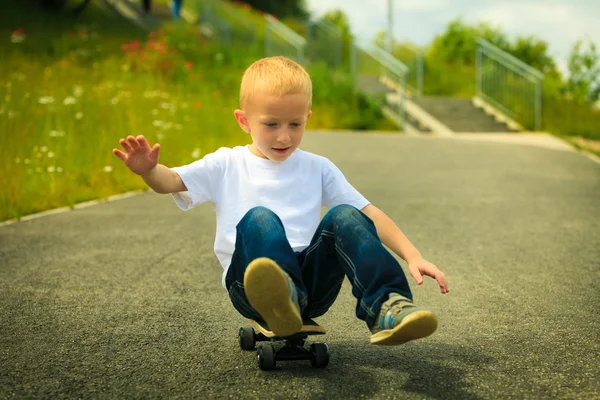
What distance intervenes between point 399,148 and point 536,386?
441 inches

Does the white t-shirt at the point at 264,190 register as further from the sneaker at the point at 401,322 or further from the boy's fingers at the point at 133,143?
the sneaker at the point at 401,322

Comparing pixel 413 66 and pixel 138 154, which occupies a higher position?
pixel 138 154

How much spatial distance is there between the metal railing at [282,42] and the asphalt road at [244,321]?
42.7 feet

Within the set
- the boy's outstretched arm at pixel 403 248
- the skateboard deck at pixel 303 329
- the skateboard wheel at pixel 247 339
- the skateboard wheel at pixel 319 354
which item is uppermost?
the boy's outstretched arm at pixel 403 248

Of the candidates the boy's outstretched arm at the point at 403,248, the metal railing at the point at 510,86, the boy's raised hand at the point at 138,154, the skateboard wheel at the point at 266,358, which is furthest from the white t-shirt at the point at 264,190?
the metal railing at the point at 510,86

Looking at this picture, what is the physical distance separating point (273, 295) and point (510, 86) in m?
18.9

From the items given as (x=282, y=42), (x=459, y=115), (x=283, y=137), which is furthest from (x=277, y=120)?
(x=282, y=42)

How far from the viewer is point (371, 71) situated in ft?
73.3

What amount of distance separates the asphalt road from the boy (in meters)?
0.35

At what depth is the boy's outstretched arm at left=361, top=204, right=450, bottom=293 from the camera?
3037 mm

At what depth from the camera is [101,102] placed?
13234 mm

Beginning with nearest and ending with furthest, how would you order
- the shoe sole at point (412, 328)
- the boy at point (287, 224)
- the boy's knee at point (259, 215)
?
the shoe sole at point (412, 328), the boy at point (287, 224), the boy's knee at point (259, 215)

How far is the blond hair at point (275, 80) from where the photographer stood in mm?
3143

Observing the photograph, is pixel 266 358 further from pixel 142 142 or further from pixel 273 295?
pixel 142 142
